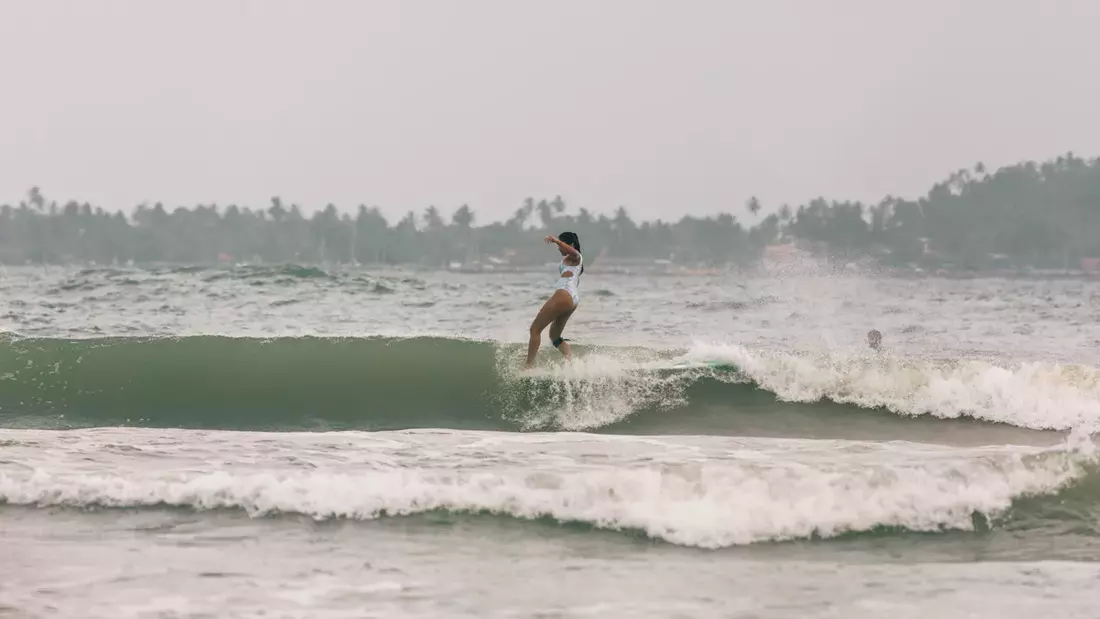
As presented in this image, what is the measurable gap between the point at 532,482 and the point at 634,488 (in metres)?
0.82

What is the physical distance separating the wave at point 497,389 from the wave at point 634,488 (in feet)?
9.60

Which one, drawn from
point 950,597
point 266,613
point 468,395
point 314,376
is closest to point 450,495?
point 266,613

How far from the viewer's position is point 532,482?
7.74 m

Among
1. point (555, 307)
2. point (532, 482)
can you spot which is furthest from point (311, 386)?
point (532, 482)

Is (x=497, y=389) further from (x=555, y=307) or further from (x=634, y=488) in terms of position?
(x=634, y=488)

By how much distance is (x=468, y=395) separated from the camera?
13117 millimetres

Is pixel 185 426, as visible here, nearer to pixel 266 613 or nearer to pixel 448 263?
pixel 266 613

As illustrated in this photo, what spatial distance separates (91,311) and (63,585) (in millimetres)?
22520

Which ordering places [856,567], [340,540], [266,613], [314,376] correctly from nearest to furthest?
1. [266,613]
2. [856,567]
3. [340,540]
4. [314,376]

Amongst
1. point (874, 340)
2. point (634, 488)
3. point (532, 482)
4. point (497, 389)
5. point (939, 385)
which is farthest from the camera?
point (874, 340)

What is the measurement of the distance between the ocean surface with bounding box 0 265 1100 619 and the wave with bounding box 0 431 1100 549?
3 cm

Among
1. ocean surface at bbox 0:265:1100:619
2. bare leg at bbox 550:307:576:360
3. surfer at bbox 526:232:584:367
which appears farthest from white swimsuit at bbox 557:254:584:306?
ocean surface at bbox 0:265:1100:619

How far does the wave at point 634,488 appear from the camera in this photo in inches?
284

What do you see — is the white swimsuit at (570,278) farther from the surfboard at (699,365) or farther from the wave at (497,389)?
the surfboard at (699,365)
